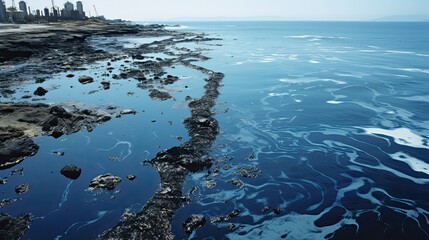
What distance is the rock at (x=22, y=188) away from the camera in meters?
13.0

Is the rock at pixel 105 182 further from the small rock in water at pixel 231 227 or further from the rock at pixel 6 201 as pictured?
the small rock in water at pixel 231 227

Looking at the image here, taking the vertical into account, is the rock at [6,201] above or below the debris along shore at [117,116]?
below

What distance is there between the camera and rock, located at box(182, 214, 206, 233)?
35.6 feet

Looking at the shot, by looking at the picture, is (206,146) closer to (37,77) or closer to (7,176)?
(7,176)

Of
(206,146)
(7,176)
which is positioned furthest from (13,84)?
(206,146)

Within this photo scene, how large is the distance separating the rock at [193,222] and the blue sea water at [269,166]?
0.68 feet

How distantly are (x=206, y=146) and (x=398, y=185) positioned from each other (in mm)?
10167

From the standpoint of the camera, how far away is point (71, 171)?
14531 mm

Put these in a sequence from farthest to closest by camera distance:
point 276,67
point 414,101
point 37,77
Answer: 1. point 276,67
2. point 37,77
3. point 414,101

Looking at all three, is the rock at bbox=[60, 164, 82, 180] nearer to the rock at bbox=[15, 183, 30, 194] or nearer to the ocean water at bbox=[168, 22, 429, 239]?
the rock at bbox=[15, 183, 30, 194]

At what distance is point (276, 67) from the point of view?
48562 mm

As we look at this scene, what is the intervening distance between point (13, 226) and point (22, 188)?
2953 millimetres

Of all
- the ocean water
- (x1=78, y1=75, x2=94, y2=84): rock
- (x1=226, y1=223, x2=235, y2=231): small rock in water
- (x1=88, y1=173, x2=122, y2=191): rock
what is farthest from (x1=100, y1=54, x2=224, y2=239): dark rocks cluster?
(x1=78, y1=75, x2=94, y2=84): rock

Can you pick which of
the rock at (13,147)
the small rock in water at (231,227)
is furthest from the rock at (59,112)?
the small rock in water at (231,227)
